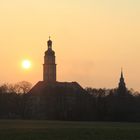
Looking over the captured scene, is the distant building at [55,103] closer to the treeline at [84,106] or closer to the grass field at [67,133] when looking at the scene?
the treeline at [84,106]

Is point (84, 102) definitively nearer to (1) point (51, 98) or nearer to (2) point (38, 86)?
(1) point (51, 98)

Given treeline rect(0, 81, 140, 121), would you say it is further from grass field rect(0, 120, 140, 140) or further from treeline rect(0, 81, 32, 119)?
grass field rect(0, 120, 140, 140)

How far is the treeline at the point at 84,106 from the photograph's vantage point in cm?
12538

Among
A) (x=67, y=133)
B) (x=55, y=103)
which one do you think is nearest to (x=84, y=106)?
(x=55, y=103)

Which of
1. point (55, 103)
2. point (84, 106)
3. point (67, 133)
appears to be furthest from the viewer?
point (55, 103)

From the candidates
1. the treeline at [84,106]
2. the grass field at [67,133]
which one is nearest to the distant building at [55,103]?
the treeline at [84,106]

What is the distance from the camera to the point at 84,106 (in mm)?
131750

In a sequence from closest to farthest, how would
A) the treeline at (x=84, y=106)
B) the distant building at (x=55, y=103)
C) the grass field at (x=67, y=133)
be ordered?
the grass field at (x=67, y=133) < the treeline at (x=84, y=106) < the distant building at (x=55, y=103)

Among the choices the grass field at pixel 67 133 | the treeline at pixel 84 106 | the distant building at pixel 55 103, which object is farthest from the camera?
the distant building at pixel 55 103

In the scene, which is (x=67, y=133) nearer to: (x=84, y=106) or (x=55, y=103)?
(x=84, y=106)

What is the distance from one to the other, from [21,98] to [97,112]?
118 ft

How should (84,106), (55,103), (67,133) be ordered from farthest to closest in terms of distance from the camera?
(55,103)
(84,106)
(67,133)

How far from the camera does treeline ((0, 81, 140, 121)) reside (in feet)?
411

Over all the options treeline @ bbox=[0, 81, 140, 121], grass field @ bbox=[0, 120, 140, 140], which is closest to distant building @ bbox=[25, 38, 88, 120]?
treeline @ bbox=[0, 81, 140, 121]
